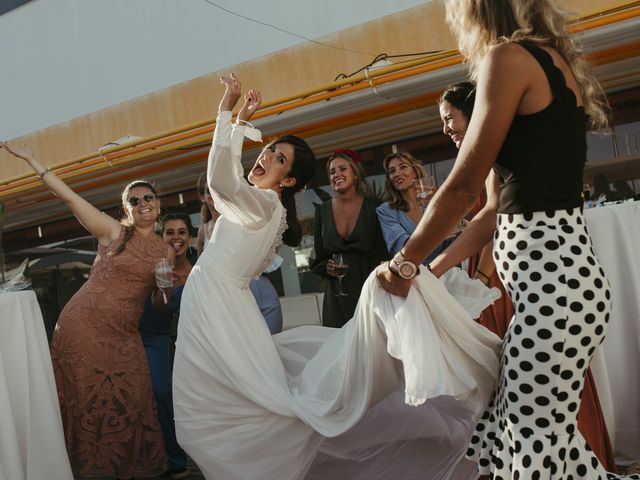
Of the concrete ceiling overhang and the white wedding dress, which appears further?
the concrete ceiling overhang

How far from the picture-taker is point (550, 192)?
6.59 feet

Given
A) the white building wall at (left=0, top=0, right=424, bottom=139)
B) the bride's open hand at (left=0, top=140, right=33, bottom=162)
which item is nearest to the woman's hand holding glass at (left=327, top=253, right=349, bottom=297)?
the bride's open hand at (left=0, top=140, right=33, bottom=162)

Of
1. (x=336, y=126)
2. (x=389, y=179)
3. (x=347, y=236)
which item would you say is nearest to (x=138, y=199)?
(x=347, y=236)

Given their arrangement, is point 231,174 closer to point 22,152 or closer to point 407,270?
point 407,270

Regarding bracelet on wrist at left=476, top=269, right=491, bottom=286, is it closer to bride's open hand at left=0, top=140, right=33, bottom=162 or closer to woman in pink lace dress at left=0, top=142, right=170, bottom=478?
woman in pink lace dress at left=0, top=142, right=170, bottom=478

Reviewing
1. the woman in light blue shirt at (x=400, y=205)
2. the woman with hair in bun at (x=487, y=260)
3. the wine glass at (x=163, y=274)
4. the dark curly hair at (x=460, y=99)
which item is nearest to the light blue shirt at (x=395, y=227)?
the woman in light blue shirt at (x=400, y=205)

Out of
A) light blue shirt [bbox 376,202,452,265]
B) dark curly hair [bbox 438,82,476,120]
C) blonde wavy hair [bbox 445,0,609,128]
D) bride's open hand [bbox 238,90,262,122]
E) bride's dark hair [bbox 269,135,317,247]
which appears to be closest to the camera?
blonde wavy hair [bbox 445,0,609,128]

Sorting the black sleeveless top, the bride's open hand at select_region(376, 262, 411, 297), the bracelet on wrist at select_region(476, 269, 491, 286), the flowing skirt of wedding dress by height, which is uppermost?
the black sleeveless top

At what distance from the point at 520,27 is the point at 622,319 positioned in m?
1.85

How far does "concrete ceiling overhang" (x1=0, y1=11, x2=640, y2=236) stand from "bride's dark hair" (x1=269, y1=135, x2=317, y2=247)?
1.35 m

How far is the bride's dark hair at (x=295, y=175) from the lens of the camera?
3.79 m

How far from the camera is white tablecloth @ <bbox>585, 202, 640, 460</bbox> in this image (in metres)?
3.43

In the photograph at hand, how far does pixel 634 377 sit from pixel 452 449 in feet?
3.18

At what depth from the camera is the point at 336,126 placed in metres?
5.57
